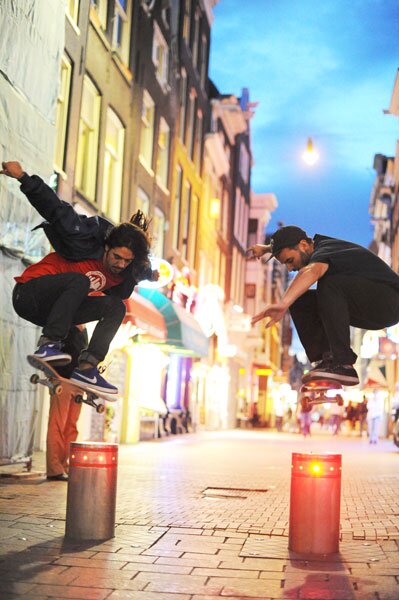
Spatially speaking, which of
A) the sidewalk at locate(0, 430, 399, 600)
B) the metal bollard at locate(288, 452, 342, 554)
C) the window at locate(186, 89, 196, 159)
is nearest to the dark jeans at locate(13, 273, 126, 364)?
the sidewalk at locate(0, 430, 399, 600)

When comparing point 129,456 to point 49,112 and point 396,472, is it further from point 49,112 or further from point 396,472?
point 49,112

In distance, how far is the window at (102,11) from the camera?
62.1ft

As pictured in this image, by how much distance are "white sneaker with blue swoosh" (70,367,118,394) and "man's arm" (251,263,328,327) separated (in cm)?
125

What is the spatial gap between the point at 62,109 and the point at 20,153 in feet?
17.7

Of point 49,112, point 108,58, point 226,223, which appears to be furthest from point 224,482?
point 226,223

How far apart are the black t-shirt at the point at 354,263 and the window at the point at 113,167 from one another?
1405 cm

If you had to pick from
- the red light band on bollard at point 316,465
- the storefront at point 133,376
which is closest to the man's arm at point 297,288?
the red light band on bollard at point 316,465

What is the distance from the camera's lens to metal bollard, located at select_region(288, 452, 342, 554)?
6320 mm

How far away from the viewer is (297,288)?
20.0 ft

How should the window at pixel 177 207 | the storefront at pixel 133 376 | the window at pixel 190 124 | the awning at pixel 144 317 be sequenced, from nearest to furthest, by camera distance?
the awning at pixel 144 317
the storefront at pixel 133 376
the window at pixel 177 207
the window at pixel 190 124

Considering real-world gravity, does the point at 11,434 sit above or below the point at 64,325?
below

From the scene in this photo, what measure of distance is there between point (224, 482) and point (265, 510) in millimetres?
2911

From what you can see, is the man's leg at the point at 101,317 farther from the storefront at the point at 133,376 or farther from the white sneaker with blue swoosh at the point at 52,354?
the storefront at the point at 133,376

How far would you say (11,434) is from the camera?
11.8 meters
